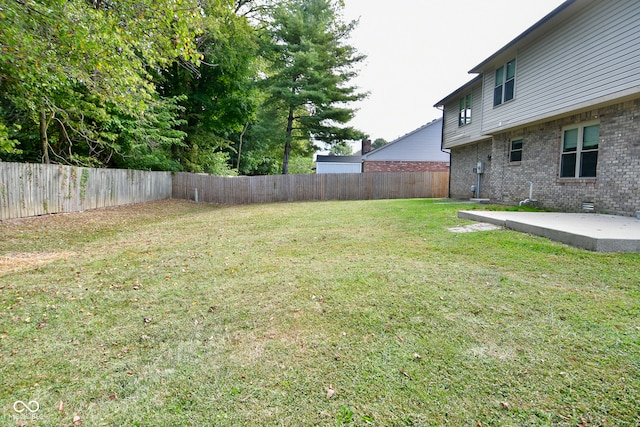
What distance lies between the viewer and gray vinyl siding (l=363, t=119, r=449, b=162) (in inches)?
931

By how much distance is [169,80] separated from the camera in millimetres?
16688

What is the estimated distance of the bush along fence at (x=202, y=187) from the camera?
891 cm

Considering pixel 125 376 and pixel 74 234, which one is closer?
pixel 125 376

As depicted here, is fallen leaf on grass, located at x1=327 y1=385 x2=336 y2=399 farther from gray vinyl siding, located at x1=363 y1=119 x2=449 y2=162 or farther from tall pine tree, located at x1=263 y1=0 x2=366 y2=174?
gray vinyl siding, located at x1=363 y1=119 x2=449 y2=162

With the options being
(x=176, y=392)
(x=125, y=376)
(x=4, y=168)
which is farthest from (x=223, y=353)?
(x=4, y=168)

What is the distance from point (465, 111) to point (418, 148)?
1002 cm

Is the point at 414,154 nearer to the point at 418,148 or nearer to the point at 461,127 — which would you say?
the point at 418,148

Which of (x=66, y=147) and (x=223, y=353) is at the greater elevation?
(x=66, y=147)

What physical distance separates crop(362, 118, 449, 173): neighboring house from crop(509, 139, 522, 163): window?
13415 millimetres

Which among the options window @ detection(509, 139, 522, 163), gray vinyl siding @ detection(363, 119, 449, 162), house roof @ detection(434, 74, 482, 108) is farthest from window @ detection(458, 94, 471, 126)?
gray vinyl siding @ detection(363, 119, 449, 162)

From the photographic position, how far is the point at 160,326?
2.63 m

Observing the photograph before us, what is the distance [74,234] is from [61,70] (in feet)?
10.5

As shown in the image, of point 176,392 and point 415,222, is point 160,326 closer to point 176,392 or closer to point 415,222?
point 176,392

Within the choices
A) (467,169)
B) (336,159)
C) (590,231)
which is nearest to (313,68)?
(467,169)
